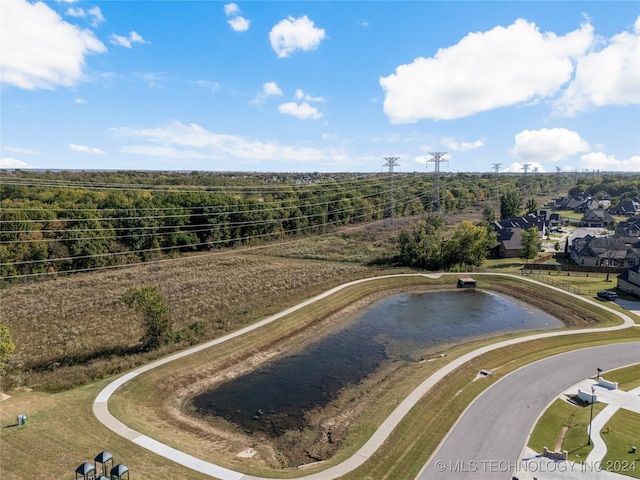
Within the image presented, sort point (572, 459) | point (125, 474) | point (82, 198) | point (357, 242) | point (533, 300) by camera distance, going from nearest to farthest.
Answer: point (125, 474) → point (572, 459) → point (533, 300) → point (82, 198) → point (357, 242)

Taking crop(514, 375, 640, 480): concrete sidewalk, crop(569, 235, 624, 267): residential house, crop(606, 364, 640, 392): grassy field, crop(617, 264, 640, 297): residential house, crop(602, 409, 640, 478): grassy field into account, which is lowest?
crop(514, 375, 640, 480): concrete sidewalk

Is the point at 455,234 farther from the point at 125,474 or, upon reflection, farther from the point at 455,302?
the point at 125,474

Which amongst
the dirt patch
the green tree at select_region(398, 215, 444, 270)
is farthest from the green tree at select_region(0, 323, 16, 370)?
the green tree at select_region(398, 215, 444, 270)

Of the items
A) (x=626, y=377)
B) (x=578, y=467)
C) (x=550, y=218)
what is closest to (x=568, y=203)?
(x=550, y=218)

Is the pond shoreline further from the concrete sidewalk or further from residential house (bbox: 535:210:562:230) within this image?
residential house (bbox: 535:210:562:230)

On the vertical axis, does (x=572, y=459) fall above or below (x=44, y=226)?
below

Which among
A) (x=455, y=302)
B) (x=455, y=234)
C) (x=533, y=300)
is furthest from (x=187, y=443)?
(x=455, y=234)
